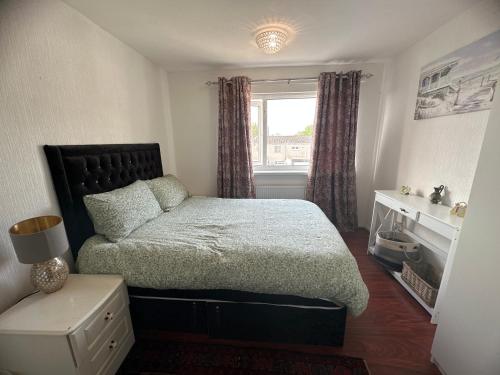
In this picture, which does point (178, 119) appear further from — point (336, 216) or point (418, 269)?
point (418, 269)

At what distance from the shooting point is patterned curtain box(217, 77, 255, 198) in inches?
108

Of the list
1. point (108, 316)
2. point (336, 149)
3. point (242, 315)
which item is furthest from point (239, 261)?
point (336, 149)

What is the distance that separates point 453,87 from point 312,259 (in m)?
1.91

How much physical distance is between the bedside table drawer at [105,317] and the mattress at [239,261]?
0.11m

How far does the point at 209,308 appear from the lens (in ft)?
4.35

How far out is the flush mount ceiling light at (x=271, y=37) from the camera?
179cm

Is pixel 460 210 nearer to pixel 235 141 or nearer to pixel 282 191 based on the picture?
pixel 282 191

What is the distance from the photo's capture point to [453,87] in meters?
1.70

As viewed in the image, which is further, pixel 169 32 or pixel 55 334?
pixel 169 32

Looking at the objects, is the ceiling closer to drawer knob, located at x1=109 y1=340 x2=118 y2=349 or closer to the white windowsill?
the white windowsill

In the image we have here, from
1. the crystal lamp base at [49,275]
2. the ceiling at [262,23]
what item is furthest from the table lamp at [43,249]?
the ceiling at [262,23]

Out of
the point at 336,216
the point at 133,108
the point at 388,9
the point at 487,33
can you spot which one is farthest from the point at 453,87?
the point at 133,108

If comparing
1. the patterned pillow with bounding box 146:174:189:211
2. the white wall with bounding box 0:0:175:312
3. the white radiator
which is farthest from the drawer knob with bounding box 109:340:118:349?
the white radiator

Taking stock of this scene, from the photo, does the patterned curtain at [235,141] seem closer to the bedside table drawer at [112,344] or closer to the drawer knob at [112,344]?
the bedside table drawer at [112,344]
